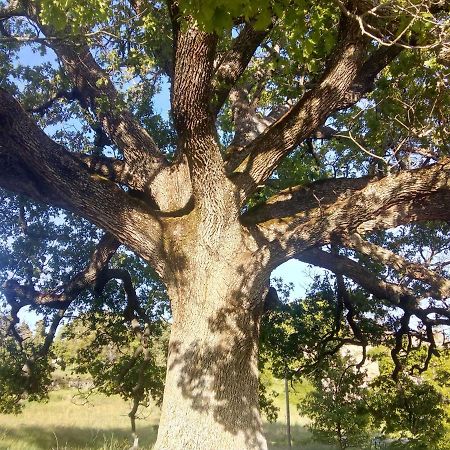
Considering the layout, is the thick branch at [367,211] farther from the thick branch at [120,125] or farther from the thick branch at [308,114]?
the thick branch at [120,125]

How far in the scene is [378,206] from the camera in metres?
5.85

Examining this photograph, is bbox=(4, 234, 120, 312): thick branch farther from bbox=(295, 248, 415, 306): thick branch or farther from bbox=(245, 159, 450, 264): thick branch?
bbox=(295, 248, 415, 306): thick branch

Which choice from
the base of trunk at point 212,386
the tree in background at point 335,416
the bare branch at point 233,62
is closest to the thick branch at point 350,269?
the base of trunk at point 212,386

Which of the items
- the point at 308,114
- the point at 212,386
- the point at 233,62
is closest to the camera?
the point at 212,386

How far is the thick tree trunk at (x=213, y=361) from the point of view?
4.95 meters

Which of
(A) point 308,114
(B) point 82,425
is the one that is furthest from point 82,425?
(A) point 308,114

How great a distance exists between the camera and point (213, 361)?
5.22 m

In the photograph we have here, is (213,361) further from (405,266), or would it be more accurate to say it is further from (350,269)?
(405,266)

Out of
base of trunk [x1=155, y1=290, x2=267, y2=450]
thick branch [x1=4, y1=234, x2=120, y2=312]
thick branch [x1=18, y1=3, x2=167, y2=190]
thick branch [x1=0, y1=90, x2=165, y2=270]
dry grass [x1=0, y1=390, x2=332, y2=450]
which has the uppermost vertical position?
thick branch [x1=18, y1=3, x2=167, y2=190]

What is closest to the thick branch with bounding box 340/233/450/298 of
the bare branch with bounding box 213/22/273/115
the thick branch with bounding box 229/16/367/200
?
the thick branch with bounding box 229/16/367/200

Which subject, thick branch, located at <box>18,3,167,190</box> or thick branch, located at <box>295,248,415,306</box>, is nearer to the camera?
thick branch, located at <box>18,3,167,190</box>

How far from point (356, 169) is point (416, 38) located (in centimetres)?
411

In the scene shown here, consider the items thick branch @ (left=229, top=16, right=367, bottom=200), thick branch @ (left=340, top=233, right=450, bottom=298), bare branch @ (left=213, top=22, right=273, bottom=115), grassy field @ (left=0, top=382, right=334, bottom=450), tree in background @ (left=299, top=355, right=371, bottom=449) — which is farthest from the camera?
tree in background @ (left=299, top=355, right=371, bottom=449)

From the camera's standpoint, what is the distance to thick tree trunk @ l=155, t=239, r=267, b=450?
4.95 meters
